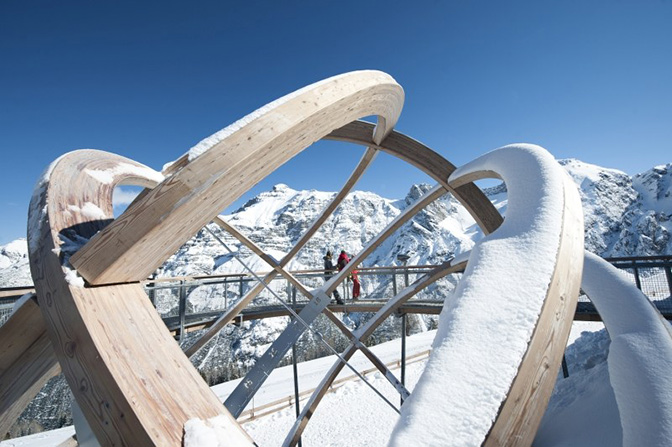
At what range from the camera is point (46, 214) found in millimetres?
1168

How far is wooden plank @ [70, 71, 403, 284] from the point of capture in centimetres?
97

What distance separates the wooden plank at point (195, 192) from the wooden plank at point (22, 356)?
1.61 ft

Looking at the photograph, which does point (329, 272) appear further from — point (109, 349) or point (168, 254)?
point (109, 349)

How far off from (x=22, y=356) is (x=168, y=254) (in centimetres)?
78

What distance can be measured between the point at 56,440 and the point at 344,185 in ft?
39.7

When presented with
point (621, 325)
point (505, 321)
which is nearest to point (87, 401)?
point (505, 321)

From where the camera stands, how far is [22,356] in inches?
52.0

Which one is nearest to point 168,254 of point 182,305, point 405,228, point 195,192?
point 195,192

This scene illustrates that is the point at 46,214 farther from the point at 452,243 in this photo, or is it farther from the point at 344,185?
the point at 452,243

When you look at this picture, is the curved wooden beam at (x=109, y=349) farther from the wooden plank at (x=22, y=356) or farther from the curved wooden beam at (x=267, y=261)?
the curved wooden beam at (x=267, y=261)

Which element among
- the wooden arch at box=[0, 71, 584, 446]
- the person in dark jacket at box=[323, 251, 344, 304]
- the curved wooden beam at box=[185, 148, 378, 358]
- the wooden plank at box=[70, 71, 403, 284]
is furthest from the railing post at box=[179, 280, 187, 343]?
the wooden plank at box=[70, 71, 403, 284]

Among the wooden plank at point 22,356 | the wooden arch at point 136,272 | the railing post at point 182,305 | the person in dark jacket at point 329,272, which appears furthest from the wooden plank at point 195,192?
the person in dark jacket at point 329,272

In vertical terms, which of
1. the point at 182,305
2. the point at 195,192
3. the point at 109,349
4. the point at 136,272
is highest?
the point at 182,305

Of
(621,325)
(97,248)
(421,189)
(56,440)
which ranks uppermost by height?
(421,189)
